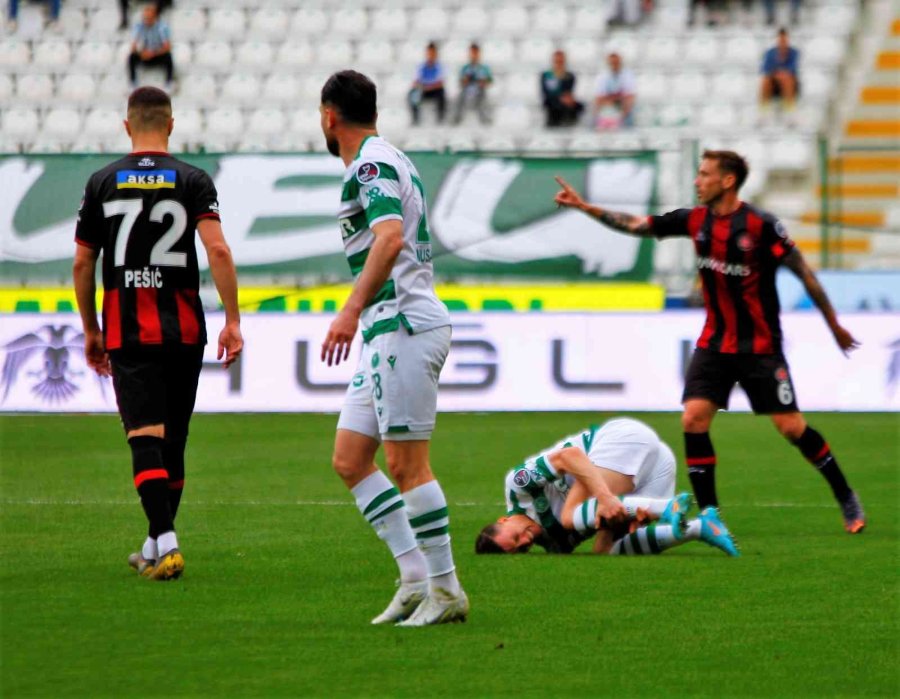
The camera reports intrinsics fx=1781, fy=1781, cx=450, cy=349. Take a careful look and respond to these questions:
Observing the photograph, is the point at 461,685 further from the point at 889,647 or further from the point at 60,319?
the point at 60,319

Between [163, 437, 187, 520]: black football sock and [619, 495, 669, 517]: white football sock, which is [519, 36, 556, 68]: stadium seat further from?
[163, 437, 187, 520]: black football sock

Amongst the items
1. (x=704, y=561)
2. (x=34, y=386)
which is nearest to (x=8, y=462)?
(x=34, y=386)

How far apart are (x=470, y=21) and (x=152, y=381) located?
18.1 m

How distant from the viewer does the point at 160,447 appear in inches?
287

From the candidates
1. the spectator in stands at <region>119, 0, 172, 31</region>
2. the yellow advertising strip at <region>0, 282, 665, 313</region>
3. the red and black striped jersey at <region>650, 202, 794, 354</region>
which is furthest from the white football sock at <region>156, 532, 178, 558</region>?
the spectator in stands at <region>119, 0, 172, 31</region>

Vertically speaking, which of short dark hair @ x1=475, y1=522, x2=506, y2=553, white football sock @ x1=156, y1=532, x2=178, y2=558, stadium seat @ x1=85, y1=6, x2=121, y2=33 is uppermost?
stadium seat @ x1=85, y1=6, x2=121, y2=33

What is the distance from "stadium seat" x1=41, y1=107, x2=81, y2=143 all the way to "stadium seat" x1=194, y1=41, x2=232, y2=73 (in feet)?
6.13

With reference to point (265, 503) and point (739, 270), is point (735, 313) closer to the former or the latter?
point (739, 270)

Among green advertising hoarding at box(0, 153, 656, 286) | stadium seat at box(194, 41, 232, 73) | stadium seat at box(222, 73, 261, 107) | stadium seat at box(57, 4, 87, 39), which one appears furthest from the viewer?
stadium seat at box(57, 4, 87, 39)

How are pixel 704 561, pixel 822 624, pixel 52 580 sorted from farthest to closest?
pixel 704 561, pixel 52 580, pixel 822 624

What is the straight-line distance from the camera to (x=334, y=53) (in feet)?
80.4

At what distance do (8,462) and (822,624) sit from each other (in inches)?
293

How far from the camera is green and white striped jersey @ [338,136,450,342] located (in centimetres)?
590

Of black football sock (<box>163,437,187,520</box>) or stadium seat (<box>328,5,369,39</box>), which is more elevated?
stadium seat (<box>328,5,369,39</box>)
